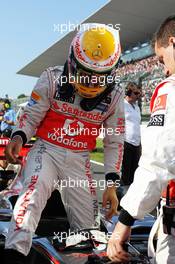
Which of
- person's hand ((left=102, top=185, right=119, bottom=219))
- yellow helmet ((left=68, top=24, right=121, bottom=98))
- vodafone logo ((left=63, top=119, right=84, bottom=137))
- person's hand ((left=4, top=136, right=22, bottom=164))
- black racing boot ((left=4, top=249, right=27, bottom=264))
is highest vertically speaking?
yellow helmet ((left=68, top=24, right=121, bottom=98))

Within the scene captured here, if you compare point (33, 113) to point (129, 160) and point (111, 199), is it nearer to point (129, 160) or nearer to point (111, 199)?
point (111, 199)

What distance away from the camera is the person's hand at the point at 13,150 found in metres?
2.73

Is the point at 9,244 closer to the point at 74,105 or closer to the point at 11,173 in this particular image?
the point at 74,105

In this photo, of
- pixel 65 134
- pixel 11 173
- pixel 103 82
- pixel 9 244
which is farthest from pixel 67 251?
pixel 11 173

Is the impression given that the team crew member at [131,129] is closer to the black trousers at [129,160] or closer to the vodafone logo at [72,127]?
the black trousers at [129,160]

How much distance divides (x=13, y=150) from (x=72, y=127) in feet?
1.19

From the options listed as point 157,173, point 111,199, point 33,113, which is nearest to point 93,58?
point 33,113

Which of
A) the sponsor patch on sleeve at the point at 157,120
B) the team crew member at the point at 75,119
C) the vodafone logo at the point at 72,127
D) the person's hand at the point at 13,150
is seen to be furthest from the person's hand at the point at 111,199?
the sponsor patch on sleeve at the point at 157,120

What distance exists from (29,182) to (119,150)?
26.2 inches

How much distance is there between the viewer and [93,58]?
2674 millimetres

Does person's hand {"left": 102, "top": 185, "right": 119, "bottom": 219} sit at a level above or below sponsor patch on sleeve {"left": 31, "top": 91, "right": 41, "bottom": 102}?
below

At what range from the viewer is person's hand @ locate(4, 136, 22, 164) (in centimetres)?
273

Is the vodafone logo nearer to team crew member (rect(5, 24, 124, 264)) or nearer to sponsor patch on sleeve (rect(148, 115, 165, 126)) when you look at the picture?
team crew member (rect(5, 24, 124, 264))

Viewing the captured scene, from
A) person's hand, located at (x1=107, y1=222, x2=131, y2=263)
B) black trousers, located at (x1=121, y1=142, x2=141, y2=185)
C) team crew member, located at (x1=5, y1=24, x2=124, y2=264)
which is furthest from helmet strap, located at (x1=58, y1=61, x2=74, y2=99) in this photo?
black trousers, located at (x1=121, y1=142, x2=141, y2=185)
